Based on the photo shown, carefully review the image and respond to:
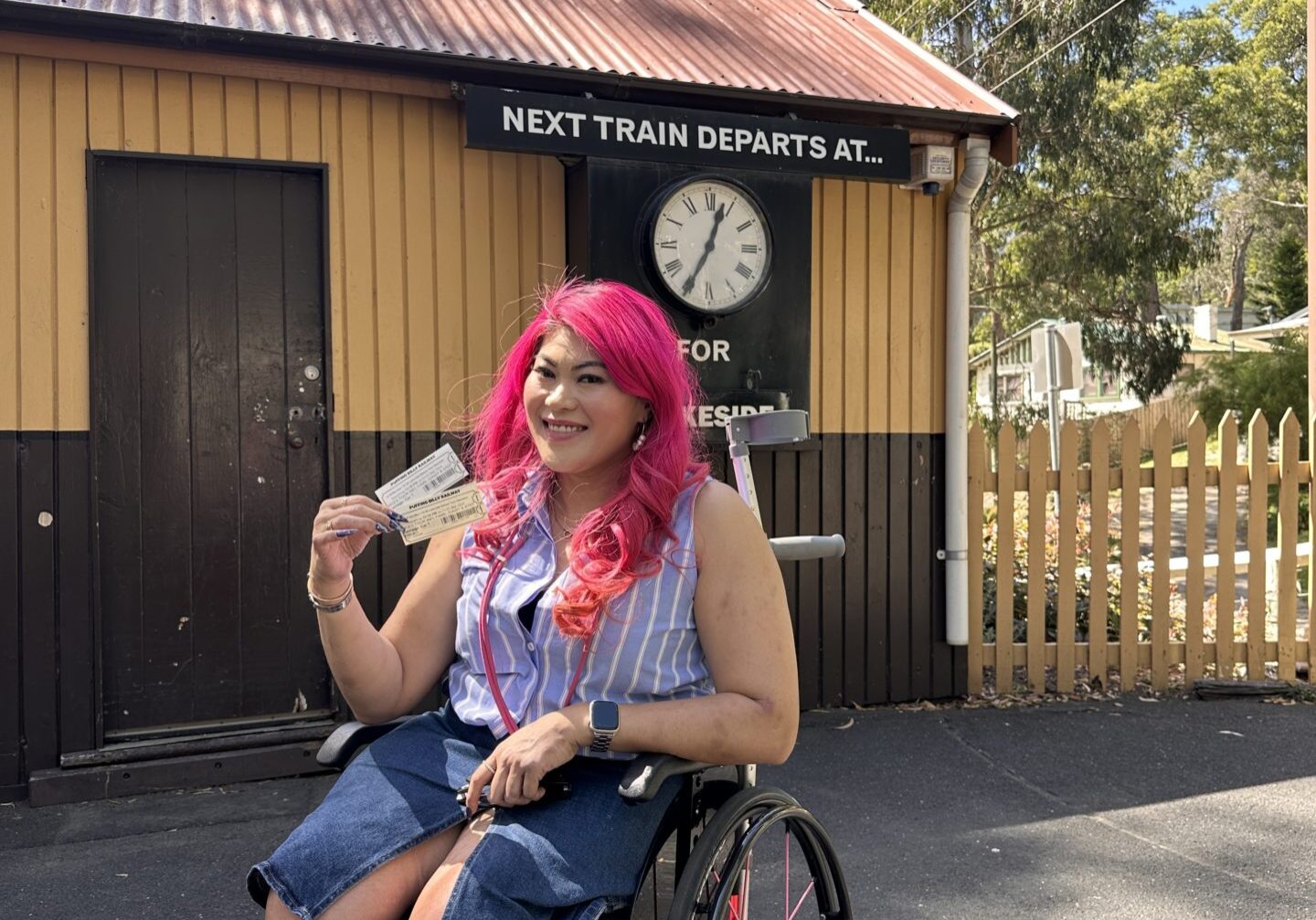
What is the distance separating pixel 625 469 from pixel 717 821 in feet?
2.46

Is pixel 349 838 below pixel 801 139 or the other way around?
below

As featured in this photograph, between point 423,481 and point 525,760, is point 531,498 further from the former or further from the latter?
point 525,760

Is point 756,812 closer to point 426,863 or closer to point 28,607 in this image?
point 426,863

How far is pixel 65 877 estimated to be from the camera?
12.5 ft

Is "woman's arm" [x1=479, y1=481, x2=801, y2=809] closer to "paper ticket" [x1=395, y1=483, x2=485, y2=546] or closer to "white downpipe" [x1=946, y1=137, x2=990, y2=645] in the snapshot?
"paper ticket" [x1=395, y1=483, x2=485, y2=546]

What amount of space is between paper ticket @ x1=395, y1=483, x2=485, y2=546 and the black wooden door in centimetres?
289

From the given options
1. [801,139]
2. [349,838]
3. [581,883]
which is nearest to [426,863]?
[349,838]

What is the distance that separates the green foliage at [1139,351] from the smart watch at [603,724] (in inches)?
767

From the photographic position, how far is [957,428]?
5930 mm

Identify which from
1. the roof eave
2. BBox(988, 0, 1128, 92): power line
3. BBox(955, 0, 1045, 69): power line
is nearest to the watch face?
the roof eave

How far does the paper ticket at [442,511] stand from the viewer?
2172mm

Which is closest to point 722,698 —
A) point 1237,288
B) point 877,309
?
point 877,309

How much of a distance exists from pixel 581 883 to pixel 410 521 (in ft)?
2.36

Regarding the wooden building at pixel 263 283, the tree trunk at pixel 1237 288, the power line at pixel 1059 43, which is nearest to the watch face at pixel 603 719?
the wooden building at pixel 263 283
